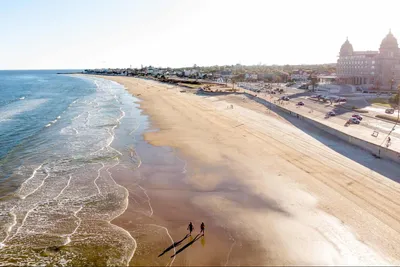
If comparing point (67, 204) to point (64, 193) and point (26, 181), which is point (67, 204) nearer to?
point (64, 193)

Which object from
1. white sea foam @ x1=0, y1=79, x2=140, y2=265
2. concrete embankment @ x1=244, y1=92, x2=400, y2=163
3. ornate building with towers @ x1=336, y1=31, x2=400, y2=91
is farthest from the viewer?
ornate building with towers @ x1=336, y1=31, x2=400, y2=91

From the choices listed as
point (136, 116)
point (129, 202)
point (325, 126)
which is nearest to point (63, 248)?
point (129, 202)

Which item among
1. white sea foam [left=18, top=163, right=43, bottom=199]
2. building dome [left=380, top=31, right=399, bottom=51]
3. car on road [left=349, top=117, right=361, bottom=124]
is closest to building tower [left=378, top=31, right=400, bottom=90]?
building dome [left=380, top=31, right=399, bottom=51]

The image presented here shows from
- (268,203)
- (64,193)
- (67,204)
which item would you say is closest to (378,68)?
(268,203)

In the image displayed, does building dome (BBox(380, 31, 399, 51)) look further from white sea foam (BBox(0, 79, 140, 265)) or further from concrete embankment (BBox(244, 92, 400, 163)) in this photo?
white sea foam (BBox(0, 79, 140, 265))

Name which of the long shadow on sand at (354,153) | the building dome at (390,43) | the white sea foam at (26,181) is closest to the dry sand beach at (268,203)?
the long shadow on sand at (354,153)

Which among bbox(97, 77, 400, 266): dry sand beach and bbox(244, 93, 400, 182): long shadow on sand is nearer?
bbox(97, 77, 400, 266): dry sand beach
